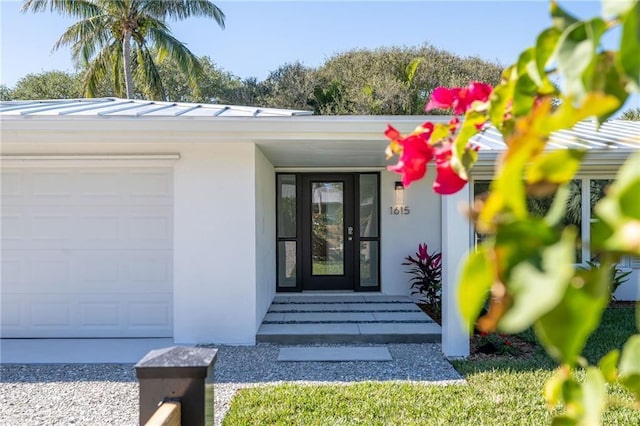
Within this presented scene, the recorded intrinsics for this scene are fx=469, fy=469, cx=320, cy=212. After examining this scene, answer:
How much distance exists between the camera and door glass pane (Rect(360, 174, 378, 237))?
987 centimetres

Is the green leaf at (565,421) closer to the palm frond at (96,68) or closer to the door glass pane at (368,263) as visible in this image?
the door glass pane at (368,263)

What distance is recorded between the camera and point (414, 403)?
14.2 ft

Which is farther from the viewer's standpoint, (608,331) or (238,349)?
(608,331)

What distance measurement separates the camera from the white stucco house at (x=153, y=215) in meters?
5.80

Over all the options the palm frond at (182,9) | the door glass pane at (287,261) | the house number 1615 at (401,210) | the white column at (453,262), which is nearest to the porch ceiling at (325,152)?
the house number 1615 at (401,210)

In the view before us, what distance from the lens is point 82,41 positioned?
1812 centimetres

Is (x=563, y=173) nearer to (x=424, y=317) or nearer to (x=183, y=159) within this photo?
(x=183, y=159)

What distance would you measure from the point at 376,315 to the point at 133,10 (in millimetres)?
16551

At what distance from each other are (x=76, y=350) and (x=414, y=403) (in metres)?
4.52

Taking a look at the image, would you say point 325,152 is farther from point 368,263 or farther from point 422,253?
point 368,263

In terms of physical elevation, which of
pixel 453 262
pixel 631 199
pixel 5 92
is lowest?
pixel 453 262

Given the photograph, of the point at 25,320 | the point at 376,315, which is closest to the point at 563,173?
the point at 376,315

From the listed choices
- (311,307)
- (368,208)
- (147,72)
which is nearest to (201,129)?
(311,307)

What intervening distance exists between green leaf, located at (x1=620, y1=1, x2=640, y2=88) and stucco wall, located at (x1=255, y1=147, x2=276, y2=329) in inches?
245
